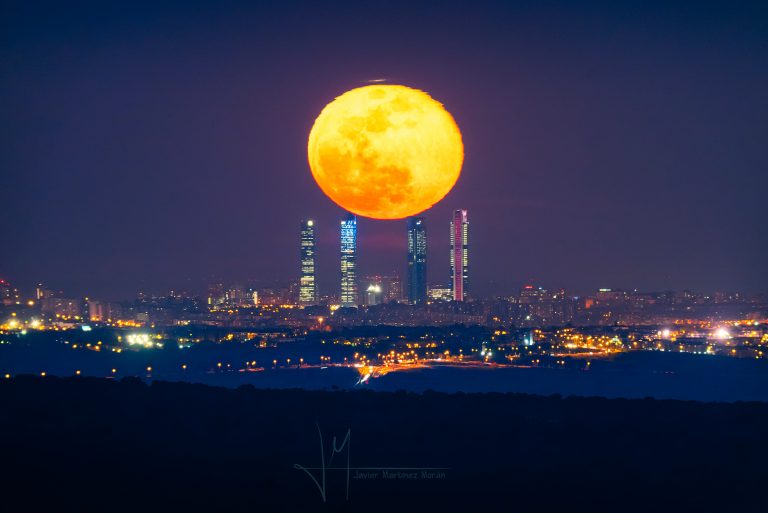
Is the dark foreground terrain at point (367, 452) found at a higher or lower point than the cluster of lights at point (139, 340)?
lower

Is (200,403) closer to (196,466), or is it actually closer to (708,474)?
(196,466)

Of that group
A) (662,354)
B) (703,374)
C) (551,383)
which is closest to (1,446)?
(551,383)

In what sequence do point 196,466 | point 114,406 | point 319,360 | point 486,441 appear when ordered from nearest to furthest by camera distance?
point 196,466 → point 486,441 → point 114,406 → point 319,360

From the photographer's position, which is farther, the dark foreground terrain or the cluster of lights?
the cluster of lights

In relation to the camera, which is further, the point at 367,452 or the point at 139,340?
the point at 139,340

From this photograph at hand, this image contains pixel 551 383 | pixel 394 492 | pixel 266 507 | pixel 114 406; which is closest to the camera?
pixel 266 507

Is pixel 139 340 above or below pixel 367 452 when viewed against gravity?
above

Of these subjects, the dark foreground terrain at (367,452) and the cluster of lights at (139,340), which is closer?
the dark foreground terrain at (367,452)

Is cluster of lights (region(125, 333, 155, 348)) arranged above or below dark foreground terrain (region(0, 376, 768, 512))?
above
